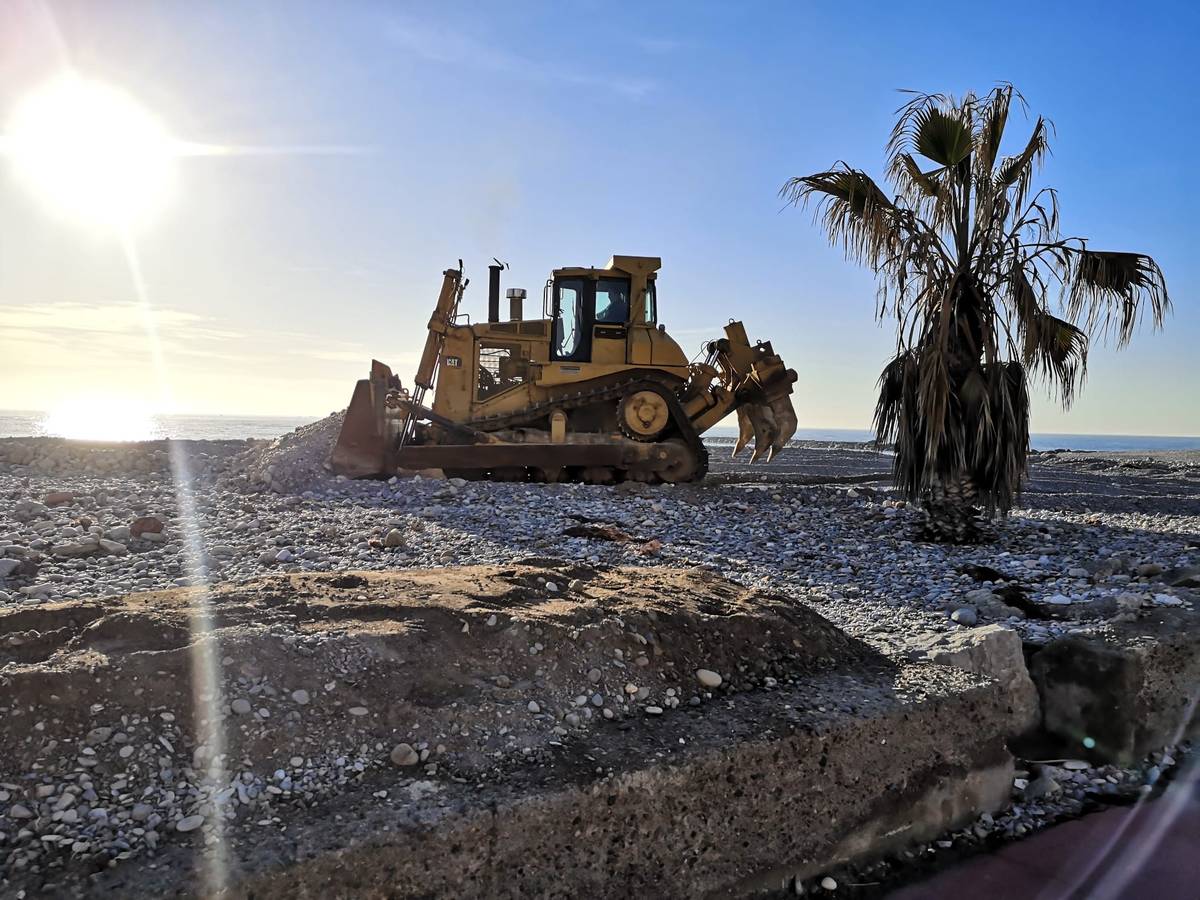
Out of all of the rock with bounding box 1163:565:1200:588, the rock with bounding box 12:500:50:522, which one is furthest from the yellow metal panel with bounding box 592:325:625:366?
the rock with bounding box 1163:565:1200:588

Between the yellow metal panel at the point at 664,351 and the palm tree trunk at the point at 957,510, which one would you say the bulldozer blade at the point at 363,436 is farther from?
the palm tree trunk at the point at 957,510

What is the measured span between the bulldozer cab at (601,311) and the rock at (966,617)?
7.68 meters

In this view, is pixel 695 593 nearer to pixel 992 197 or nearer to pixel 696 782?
pixel 696 782

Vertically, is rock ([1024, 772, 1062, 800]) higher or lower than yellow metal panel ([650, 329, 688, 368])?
lower

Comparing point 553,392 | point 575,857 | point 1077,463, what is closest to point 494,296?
point 553,392

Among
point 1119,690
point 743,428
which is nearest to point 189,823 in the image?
point 1119,690

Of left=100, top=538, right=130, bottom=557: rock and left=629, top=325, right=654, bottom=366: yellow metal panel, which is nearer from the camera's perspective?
left=100, top=538, right=130, bottom=557: rock

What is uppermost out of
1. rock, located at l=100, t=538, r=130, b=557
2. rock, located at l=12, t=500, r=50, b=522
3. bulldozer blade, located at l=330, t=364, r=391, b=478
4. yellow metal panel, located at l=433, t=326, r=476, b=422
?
yellow metal panel, located at l=433, t=326, r=476, b=422

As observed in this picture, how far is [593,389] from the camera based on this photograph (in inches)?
477

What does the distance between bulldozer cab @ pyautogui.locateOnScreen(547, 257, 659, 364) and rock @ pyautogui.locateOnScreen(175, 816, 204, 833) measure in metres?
10.1

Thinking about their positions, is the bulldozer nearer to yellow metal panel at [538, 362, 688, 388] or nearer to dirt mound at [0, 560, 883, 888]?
yellow metal panel at [538, 362, 688, 388]

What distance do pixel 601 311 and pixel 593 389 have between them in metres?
1.13

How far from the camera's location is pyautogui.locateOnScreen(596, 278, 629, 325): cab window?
12.0 m

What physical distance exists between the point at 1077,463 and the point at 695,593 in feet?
71.5
